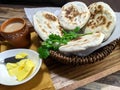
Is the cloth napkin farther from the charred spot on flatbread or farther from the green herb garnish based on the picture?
the charred spot on flatbread

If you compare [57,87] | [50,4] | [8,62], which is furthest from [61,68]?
[50,4]

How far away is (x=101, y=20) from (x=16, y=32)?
0.29 meters

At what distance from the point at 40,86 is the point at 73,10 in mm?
299

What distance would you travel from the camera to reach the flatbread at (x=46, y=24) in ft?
2.55

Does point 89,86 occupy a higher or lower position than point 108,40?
lower

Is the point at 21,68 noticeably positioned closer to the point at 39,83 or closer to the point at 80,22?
the point at 39,83

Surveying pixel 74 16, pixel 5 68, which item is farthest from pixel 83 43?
Answer: pixel 5 68

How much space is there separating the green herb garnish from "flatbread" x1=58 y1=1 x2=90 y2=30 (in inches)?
1.3

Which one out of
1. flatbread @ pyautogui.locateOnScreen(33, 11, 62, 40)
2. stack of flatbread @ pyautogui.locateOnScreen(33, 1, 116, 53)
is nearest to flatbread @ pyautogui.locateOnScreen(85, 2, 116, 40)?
stack of flatbread @ pyautogui.locateOnScreen(33, 1, 116, 53)

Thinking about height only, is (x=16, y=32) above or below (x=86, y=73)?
above

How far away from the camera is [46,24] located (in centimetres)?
81

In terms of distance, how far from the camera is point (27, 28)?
845mm

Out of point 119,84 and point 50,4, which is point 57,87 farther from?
point 50,4

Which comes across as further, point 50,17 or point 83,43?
point 50,17
